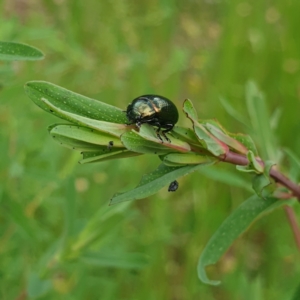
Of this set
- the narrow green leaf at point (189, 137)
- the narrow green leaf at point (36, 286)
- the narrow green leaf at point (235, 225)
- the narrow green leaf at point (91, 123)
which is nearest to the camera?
the narrow green leaf at point (91, 123)

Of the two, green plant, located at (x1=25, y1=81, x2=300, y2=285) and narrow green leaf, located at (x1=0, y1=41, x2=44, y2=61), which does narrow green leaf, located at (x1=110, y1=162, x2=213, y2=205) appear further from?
narrow green leaf, located at (x1=0, y1=41, x2=44, y2=61)

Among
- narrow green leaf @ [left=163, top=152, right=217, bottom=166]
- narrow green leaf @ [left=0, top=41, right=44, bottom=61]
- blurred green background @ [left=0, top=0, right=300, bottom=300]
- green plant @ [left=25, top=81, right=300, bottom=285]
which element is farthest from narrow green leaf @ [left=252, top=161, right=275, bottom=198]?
→ blurred green background @ [left=0, top=0, right=300, bottom=300]

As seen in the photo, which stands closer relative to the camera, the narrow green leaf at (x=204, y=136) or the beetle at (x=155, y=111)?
the narrow green leaf at (x=204, y=136)

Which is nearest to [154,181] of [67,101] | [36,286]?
[67,101]

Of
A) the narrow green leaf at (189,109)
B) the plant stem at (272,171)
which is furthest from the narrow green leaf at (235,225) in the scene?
the narrow green leaf at (189,109)

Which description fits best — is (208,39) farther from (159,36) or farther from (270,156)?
(270,156)

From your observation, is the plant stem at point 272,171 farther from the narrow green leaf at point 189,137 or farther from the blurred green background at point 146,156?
the blurred green background at point 146,156
